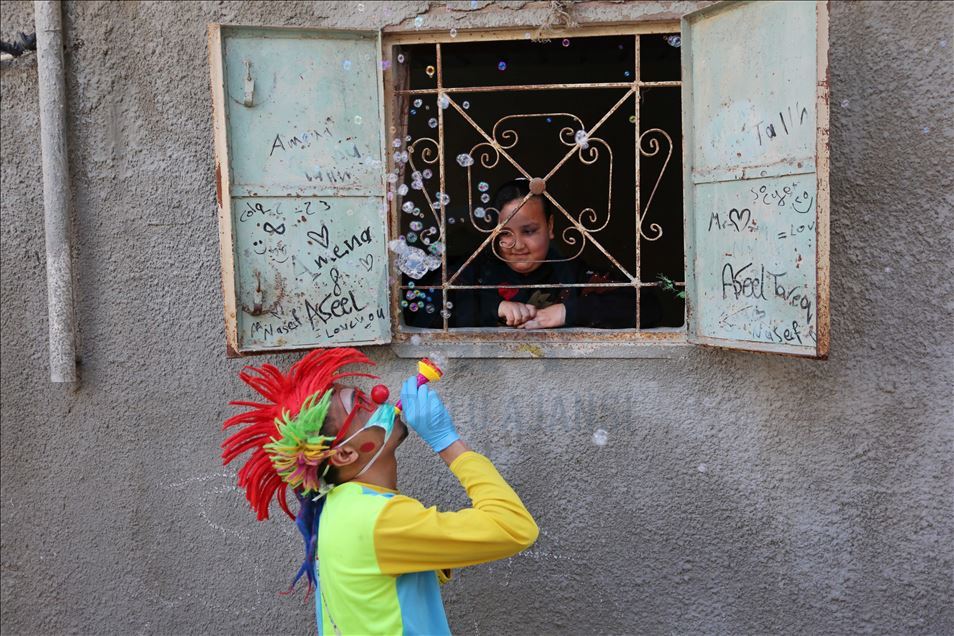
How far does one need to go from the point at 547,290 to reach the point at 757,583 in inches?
55.9

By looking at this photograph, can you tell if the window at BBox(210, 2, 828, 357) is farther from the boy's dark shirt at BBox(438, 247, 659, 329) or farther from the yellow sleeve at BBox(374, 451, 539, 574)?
the yellow sleeve at BBox(374, 451, 539, 574)

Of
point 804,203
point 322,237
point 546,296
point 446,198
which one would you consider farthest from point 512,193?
point 804,203

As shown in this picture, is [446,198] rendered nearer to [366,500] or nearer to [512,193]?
[512,193]

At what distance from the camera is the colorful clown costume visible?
2068 mm

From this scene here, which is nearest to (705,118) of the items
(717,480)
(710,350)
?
(710,350)

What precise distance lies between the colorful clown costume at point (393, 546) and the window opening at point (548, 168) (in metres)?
1.31

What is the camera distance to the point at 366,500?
6.93 feet

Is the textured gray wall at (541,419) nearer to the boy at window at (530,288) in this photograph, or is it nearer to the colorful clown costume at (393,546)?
the boy at window at (530,288)

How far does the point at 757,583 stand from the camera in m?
3.17

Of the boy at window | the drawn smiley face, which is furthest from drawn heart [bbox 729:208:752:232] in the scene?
the boy at window

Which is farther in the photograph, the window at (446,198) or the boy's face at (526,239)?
the boy's face at (526,239)

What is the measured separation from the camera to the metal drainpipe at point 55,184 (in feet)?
11.1

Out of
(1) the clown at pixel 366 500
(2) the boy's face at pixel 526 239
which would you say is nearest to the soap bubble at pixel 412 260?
(2) the boy's face at pixel 526 239

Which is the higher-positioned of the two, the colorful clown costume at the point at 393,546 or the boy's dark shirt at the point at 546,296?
the boy's dark shirt at the point at 546,296
